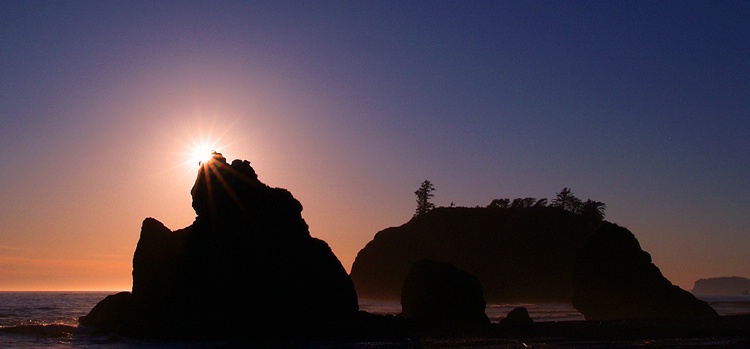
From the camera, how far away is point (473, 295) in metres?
48.4

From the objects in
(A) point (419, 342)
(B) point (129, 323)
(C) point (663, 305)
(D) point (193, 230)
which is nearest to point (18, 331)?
(B) point (129, 323)

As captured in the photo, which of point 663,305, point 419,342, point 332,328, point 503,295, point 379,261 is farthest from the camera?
point 379,261

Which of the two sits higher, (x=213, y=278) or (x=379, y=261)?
(x=379, y=261)

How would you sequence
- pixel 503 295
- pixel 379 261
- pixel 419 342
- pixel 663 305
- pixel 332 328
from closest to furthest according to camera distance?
1. pixel 419 342
2. pixel 332 328
3. pixel 663 305
4. pixel 503 295
5. pixel 379 261

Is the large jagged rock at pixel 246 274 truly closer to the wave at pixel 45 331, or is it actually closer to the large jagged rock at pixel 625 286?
the wave at pixel 45 331

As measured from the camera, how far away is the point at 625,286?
55.4 meters

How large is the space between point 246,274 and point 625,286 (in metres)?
33.7

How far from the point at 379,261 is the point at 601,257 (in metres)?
73.8

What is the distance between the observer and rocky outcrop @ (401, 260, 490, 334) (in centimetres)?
4728

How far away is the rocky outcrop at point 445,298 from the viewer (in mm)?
47281

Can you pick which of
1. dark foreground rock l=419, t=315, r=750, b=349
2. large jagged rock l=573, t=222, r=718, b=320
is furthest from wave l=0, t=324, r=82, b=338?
large jagged rock l=573, t=222, r=718, b=320

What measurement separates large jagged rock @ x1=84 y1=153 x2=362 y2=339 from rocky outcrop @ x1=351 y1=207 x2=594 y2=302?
239ft

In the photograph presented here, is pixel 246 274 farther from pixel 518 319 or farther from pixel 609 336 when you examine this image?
pixel 609 336

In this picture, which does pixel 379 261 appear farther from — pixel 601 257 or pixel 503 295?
pixel 601 257
